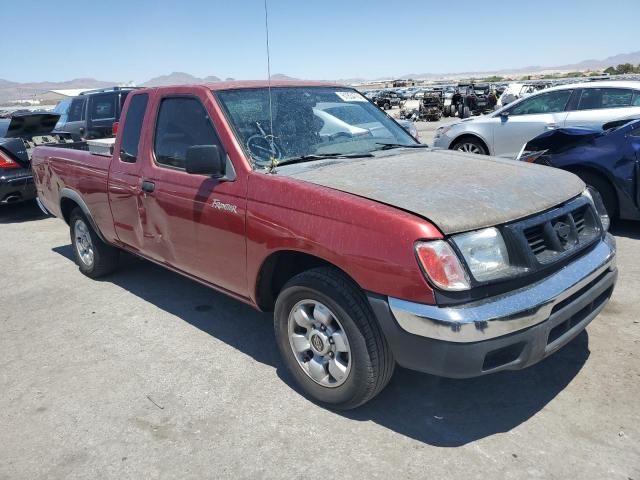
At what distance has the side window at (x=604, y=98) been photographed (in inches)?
336

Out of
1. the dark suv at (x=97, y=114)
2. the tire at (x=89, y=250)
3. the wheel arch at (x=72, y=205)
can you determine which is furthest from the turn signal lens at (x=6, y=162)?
the tire at (x=89, y=250)

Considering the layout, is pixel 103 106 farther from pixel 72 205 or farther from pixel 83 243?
pixel 83 243

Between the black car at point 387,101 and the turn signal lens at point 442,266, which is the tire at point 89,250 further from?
the black car at point 387,101

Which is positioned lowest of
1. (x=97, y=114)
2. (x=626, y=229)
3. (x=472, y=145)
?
(x=626, y=229)

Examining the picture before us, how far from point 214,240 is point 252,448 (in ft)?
4.53

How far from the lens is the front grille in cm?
277

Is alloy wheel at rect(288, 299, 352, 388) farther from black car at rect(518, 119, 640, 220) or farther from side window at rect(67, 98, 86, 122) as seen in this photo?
side window at rect(67, 98, 86, 122)

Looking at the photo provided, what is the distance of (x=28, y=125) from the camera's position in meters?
10.1

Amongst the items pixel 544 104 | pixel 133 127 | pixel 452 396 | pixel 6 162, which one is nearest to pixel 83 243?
pixel 133 127

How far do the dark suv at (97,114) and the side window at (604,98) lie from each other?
8866 mm

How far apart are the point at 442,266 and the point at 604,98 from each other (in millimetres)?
7786

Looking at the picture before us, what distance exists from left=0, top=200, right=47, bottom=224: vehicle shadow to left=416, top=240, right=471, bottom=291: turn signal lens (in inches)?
337

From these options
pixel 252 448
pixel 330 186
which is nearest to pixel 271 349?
pixel 252 448

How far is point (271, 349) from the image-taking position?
3939 mm
